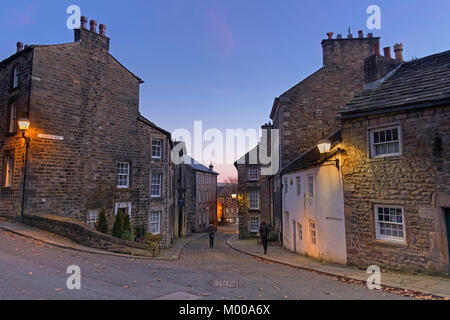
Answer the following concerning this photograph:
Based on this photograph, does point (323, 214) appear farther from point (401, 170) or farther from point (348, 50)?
point (348, 50)

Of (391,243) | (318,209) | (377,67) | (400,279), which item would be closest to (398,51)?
(377,67)

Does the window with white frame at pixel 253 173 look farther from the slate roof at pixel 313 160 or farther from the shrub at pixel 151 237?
the shrub at pixel 151 237

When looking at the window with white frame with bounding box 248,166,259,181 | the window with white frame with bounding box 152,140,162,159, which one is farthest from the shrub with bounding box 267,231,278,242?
the window with white frame with bounding box 152,140,162,159

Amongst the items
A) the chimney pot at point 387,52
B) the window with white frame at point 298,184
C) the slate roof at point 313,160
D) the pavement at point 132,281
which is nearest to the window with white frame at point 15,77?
the pavement at point 132,281

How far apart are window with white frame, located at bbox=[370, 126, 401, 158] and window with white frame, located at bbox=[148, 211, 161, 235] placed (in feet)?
52.4

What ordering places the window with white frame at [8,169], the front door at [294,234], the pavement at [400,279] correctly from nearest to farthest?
the pavement at [400,279]
the window with white frame at [8,169]
the front door at [294,234]

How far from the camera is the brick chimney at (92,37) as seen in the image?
57.5ft

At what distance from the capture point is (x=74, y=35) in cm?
1770

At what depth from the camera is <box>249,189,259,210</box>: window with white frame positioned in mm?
32344

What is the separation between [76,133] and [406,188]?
655 inches

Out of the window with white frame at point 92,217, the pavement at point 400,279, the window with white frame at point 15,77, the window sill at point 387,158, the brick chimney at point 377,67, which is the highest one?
the window with white frame at point 15,77

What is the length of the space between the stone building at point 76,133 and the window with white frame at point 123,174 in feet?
0.21

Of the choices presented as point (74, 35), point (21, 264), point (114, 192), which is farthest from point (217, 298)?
point (74, 35)

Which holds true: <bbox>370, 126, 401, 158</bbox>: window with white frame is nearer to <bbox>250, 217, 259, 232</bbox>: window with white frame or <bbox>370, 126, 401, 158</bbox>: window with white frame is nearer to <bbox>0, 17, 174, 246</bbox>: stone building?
<bbox>0, 17, 174, 246</bbox>: stone building
